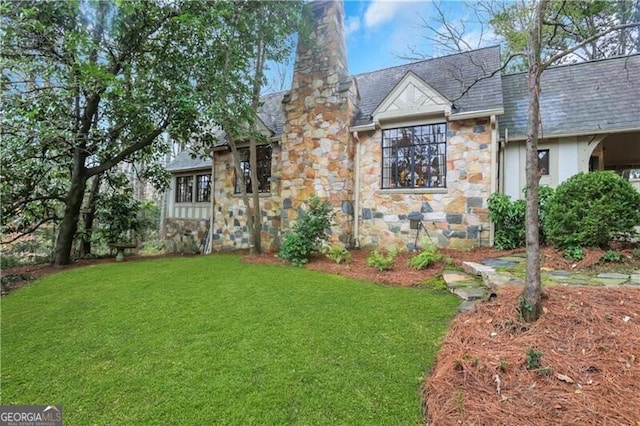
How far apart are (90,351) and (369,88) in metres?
9.34

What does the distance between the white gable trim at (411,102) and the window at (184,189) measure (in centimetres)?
864

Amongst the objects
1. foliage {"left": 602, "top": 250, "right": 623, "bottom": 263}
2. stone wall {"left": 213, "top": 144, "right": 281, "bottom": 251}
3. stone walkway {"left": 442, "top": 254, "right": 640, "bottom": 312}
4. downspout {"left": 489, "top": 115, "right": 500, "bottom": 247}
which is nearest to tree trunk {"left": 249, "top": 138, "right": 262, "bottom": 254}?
stone wall {"left": 213, "top": 144, "right": 281, "bottom": 251}

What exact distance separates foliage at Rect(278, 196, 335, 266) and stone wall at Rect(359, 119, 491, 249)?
5.41 feet

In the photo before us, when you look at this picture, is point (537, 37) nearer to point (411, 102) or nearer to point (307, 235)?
point (411, 102)

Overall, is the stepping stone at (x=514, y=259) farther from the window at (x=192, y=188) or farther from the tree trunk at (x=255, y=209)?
the window at (x=192, y=188)

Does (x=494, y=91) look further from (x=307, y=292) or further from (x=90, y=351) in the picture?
(x=90, y=351)

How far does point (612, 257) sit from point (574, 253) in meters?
0.44

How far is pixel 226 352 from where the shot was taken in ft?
9.40

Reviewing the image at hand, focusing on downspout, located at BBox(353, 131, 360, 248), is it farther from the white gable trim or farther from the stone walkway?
the stone walkway

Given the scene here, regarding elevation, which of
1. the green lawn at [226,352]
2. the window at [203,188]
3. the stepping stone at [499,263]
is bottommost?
the green lawn at [226,352]

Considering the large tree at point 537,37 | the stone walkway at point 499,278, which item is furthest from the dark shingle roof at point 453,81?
Result: the stone walkway at point 499,278

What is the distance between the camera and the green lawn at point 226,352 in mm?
2141

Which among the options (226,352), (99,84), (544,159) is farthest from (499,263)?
(99,84)

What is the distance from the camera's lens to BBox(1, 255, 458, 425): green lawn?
2.14 m
